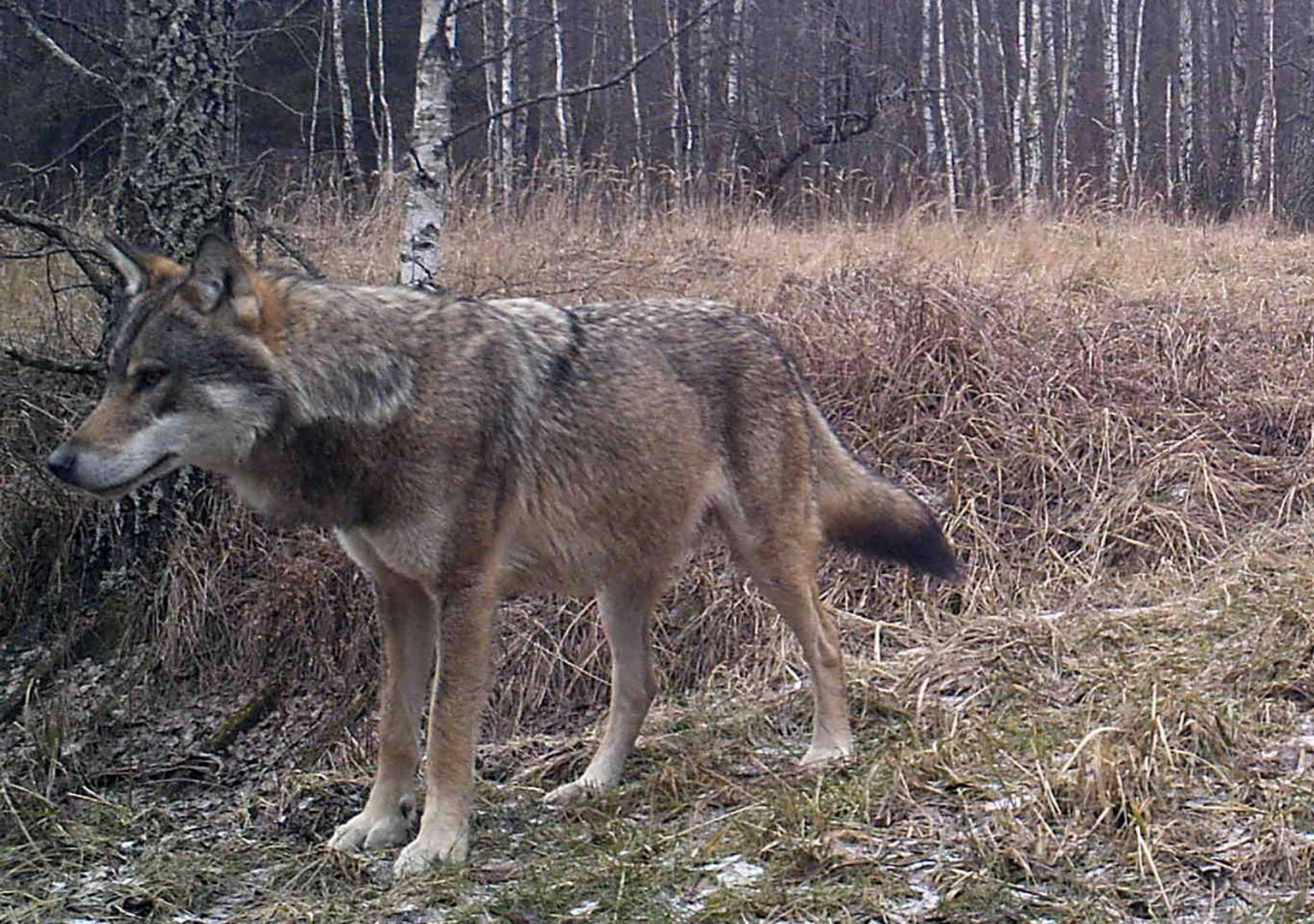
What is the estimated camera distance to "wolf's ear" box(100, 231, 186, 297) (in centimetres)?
335

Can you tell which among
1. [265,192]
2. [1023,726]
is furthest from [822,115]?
[1023,726]

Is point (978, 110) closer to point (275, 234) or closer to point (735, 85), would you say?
point (735, 85)

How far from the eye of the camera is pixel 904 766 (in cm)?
360

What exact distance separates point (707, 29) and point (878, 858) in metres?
14.3

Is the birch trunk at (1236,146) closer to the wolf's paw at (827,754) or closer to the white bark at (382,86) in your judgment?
the white bark at (382,86)

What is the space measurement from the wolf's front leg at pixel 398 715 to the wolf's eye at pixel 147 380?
794 millimetres

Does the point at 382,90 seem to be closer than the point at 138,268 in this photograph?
No

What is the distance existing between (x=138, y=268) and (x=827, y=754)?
2286 mm

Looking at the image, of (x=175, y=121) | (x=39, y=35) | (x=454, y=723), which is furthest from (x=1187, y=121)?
(x=454, y=723)

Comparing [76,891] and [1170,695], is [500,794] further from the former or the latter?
[1170,695]

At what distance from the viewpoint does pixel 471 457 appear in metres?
3.37

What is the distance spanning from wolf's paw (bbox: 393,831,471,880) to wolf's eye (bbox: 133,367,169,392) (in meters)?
1.26

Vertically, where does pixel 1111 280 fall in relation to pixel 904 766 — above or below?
above

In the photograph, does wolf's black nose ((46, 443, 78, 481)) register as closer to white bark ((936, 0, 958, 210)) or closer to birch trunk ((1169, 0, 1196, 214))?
birch trunk ((1169, 0, 1196, 214))
